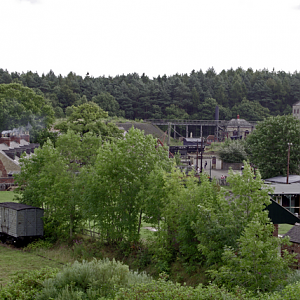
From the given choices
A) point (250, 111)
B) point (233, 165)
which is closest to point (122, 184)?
point (233, 165)

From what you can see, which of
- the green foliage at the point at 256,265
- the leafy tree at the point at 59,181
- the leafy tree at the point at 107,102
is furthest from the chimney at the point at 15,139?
the green foliage at the point at 256,265

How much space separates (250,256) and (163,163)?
1110cm

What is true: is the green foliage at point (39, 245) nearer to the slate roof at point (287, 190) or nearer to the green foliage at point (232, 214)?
the green foliage at point (232, 214)

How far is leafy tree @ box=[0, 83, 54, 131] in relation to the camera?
67.7 metres

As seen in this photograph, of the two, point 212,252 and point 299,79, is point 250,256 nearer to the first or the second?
point 212,252

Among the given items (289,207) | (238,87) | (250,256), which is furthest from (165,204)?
(238,87)

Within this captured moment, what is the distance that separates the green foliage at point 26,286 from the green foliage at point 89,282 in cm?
46

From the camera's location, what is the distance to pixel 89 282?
1452 centimetres

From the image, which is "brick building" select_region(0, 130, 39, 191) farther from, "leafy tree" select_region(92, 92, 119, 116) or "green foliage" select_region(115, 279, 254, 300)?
"leafy tree" select_region(92, 92, 119, 116)

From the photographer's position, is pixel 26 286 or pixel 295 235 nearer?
pixel 26 286

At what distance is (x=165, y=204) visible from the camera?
21594 millimetres

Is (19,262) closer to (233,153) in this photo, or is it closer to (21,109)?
(233,153)

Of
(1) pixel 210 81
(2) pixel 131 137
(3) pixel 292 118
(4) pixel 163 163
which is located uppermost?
(1) pixel 210 81

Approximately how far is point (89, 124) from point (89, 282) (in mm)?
45763
